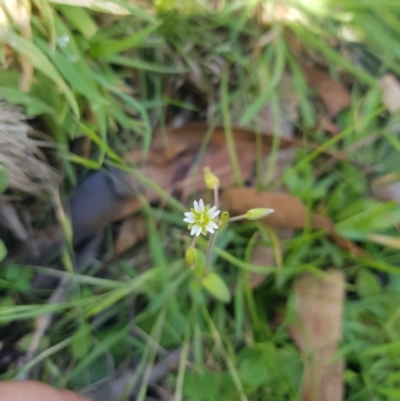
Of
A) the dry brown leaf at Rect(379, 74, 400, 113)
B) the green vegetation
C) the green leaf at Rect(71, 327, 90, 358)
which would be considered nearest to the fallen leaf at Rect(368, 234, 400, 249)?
the green vegetation

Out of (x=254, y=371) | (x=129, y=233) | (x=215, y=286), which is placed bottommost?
(x=254, y=371)

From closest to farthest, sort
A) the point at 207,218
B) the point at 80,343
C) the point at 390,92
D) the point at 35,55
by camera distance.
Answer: the point at 207,218, the point at 35,55, the point at 80,343, the point at 390,92

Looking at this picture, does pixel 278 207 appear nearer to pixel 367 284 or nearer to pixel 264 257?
pixel 264 257

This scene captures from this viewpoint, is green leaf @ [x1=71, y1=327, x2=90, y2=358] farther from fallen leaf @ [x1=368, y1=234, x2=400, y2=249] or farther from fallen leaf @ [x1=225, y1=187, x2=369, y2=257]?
fallen leaf @ [x1=368, y1=234, x2=400, y2=249]

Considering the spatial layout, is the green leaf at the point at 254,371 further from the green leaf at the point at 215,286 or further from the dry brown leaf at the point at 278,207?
the dry brown leaf at the point at 278,207

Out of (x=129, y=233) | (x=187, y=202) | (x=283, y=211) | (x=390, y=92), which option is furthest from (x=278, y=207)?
(x=390, y=92)
